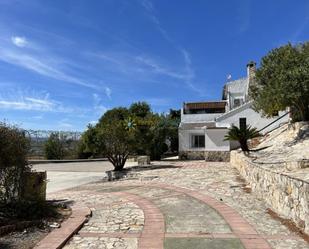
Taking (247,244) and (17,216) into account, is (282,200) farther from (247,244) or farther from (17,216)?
(17,216)

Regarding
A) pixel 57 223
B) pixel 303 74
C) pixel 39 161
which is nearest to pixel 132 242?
pixel 57 223

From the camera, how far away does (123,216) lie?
29.4 ft

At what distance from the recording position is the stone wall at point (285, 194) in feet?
23.0

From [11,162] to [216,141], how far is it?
2168 centimetres

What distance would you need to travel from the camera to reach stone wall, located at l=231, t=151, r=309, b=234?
702 centimetres

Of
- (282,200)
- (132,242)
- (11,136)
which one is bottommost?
(132,242)

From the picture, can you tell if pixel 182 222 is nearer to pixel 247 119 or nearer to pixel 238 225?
pixel 238 225

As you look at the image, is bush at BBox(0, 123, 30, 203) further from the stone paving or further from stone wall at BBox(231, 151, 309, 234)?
stone wall at BBox(231, 151, 309, 234)

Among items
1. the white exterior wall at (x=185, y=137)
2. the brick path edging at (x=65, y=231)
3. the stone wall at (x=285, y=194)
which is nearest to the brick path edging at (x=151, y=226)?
the brick path edging at (x=65, y=231)

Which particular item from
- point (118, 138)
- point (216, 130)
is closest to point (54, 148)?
point (216, 130)

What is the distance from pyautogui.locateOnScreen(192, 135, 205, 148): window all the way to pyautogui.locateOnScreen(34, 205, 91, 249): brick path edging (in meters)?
23.2

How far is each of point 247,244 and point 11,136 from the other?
6.02 meters

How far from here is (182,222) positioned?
826cm

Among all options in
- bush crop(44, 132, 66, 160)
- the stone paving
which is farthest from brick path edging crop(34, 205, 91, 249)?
bush crop(44, 132, 66, 160)
